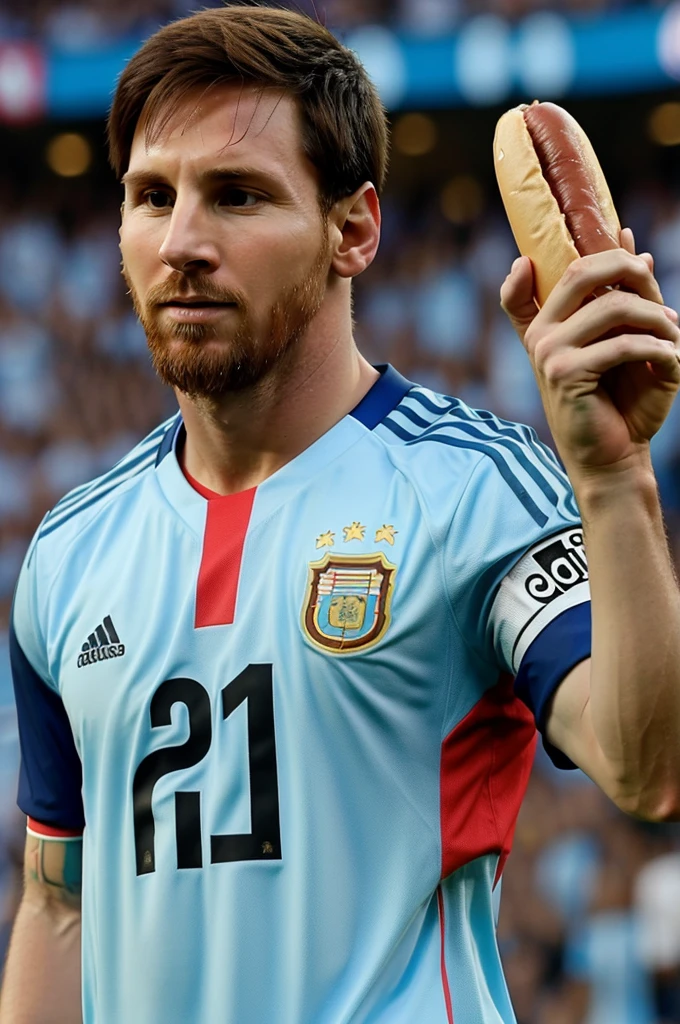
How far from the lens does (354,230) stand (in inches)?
98.4

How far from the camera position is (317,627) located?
7.13 ft

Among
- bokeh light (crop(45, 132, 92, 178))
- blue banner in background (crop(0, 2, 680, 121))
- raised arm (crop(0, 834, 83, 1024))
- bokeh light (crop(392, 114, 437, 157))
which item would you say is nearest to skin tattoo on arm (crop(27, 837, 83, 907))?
raised arm (crop(0, 834, 83, 1024))

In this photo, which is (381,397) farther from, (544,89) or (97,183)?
(97,183)

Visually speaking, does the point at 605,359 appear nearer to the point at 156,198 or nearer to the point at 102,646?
the point at 156,198

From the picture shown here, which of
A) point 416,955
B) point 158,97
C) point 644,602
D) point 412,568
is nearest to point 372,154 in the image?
point 158,97

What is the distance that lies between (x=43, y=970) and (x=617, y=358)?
1610 millimetres

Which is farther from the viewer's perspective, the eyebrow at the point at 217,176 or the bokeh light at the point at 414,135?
the bokeh light at the point at 414,135

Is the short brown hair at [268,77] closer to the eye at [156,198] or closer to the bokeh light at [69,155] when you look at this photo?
the eye at [156,198]

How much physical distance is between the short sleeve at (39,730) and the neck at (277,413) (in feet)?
1.37

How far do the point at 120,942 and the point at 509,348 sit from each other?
9.12 metres

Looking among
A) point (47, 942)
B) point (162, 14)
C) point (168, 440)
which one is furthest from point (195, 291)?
point (162, 14)

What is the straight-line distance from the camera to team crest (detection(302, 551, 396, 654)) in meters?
2.14

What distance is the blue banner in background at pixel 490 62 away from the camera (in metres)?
11.9

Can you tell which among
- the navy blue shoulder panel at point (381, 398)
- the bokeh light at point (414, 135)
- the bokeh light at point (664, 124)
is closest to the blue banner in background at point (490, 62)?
the bokeh light at point (414, 135)
